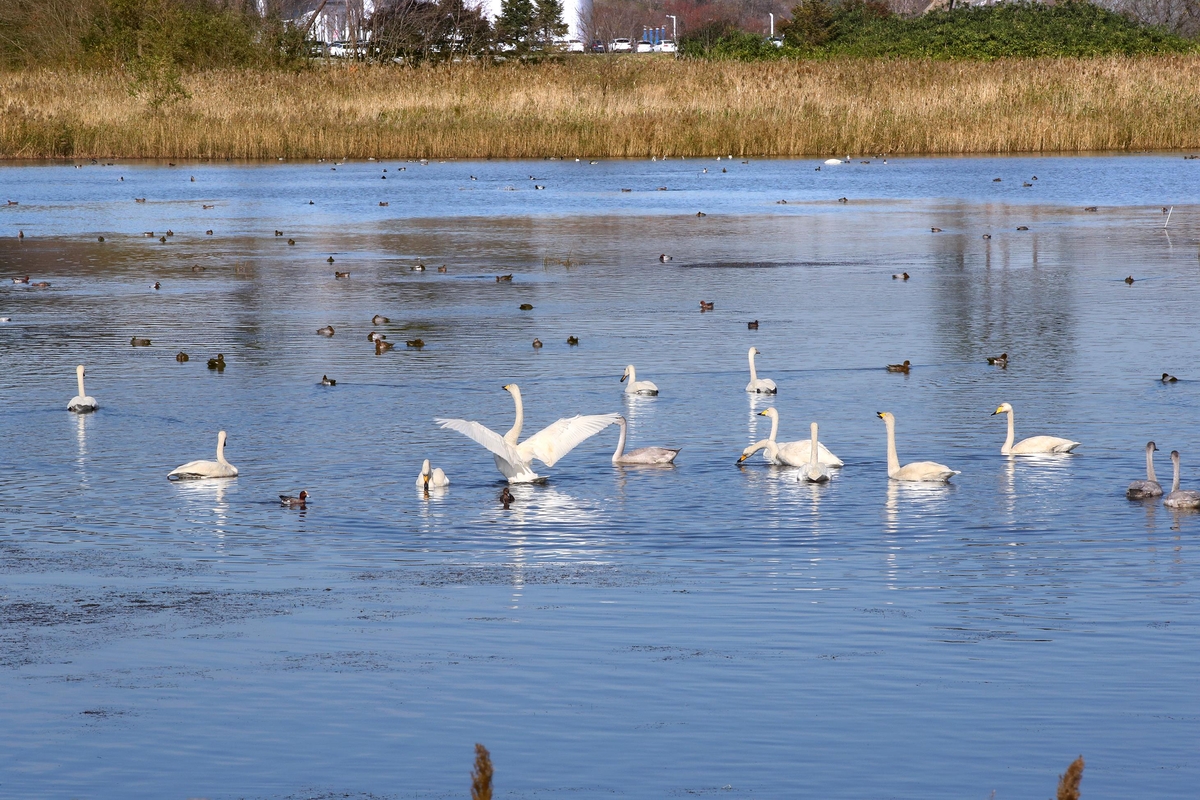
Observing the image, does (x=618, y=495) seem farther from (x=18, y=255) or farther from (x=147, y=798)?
(x=18, y=255)

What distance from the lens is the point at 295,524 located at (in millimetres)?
8953

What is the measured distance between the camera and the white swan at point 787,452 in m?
9.93

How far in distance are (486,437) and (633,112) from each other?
96.7ft

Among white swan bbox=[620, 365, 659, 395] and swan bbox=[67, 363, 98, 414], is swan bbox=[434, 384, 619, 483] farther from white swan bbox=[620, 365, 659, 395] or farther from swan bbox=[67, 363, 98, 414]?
swan bbox=[67, 363, 98, 414]

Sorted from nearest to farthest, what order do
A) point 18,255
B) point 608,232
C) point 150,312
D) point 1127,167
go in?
1. point 150,312
2. point 18,255
3. point 608,232
4. point 1127,167

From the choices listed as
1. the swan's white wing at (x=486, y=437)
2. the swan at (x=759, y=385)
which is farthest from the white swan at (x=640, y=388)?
the swan's white wing at (x=486, y=437)

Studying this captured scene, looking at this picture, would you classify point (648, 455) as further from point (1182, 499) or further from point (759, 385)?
point (1182, 499)

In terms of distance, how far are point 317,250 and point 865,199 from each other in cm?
1058

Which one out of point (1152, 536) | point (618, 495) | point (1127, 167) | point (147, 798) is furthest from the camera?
point (1127, 167)

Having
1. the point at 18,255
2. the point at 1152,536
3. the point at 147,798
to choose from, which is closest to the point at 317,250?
the point at 18,255

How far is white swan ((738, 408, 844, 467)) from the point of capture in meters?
9.93

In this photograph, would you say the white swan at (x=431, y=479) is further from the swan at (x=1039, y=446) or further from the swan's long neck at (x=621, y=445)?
the swan at (x=1039, y=446)

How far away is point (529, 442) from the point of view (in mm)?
9977

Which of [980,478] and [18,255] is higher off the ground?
[18,255]
